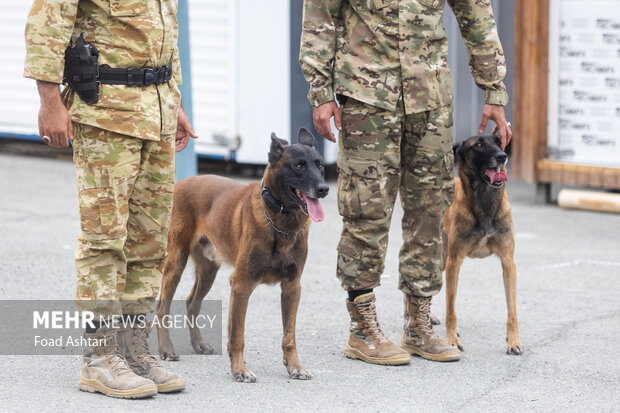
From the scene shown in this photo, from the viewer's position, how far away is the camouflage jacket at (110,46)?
383 cm

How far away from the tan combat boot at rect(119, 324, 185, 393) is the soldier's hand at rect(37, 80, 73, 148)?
38.0 inches

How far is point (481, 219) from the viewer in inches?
202

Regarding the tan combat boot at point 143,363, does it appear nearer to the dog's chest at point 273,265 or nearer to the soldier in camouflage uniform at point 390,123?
the dog's chest at point 273,265

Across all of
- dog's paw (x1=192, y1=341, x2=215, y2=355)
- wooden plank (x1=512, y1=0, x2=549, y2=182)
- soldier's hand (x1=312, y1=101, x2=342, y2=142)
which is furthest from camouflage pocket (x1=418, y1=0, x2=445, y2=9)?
wooden plank (x1=512, y1=0, x2=549, y2=182)

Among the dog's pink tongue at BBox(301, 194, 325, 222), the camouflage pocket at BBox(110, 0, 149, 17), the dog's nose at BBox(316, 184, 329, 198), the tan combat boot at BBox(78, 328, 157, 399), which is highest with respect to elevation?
the camouflage pocket at BBox(110, 0, 149, 17)

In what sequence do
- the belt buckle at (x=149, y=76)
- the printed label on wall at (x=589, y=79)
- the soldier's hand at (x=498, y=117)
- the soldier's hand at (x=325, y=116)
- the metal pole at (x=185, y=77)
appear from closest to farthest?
1. the belt buckle at (x=149, y=76)
2. the soldier's hand at (x=325, y=116)
3. the soldier's hand at (x=498, y=117)
4. the metal pole at (x=185, y=77)
5. the printed label on wall at (x=589, y=79)

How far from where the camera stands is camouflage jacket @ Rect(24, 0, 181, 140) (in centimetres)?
383

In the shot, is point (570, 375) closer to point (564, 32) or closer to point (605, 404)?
point (605, 404)

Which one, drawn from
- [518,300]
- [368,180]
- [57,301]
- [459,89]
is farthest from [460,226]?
[459,89]

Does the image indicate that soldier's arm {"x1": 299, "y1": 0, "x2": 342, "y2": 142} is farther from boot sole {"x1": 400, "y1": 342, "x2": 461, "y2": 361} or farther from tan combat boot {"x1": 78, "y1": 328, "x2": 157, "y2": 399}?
tan combat boot {"x1": 78, "y1": 328, "x2": 157, "y2": 399}

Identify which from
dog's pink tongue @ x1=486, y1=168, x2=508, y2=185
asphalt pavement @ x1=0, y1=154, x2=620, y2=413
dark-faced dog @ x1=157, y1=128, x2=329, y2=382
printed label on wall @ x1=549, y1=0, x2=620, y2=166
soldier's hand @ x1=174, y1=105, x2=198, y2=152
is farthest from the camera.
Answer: printed label on wall @ x1=549, y1=0, x2=620, y2=166

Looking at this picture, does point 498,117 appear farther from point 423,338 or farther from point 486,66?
point 423,338

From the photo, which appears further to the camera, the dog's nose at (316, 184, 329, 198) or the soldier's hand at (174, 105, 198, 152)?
the soldier's hand at (174, 105, 198, 152)

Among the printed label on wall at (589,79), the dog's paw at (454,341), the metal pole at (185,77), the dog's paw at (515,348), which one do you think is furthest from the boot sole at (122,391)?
the printed label on wall at (589,79)
